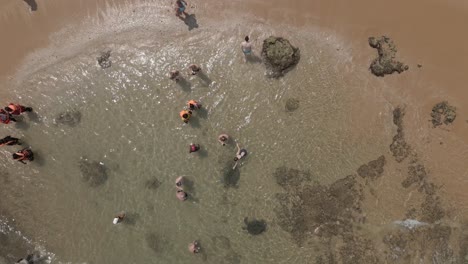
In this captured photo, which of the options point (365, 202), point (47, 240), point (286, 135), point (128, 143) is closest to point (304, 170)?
point (286, 135)

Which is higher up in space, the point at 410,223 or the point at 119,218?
the point at 410,223

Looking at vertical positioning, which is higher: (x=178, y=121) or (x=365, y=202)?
(x=178, y=121)

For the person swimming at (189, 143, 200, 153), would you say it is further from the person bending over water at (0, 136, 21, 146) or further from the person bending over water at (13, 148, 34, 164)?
the person bending over water at (0, 136, 21, 146)

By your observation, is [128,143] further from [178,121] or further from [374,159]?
[374,159]

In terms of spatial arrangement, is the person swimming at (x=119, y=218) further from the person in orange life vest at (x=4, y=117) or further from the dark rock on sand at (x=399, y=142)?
the dark rock on sand at (x=399, y=142)

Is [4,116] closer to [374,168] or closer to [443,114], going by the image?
[374,168]

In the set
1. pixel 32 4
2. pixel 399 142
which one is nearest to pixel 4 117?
pixel 32 4

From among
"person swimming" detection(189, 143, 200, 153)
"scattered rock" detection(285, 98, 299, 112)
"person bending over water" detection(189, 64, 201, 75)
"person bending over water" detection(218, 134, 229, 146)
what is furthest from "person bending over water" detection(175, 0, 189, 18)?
"scattered rock" detection(285, 98, 299, 112)
